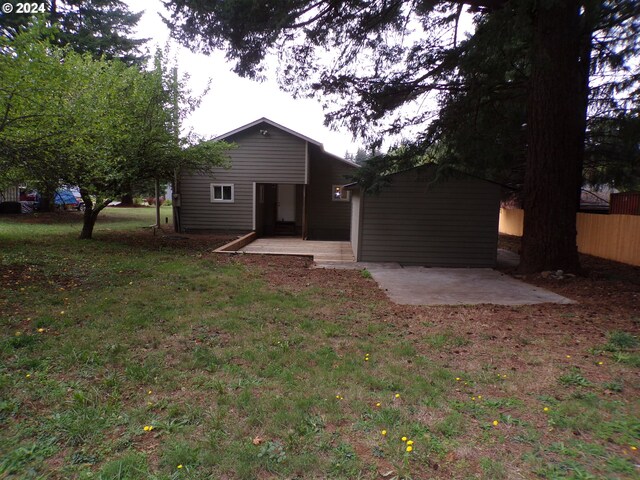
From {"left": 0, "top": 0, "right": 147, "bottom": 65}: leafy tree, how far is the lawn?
70.7ft

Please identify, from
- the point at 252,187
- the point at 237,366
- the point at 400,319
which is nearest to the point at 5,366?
the point at 237,366

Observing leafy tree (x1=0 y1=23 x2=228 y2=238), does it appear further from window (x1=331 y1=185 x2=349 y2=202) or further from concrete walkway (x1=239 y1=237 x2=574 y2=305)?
window (x1=331 y1=185 x2=349 y2=202)

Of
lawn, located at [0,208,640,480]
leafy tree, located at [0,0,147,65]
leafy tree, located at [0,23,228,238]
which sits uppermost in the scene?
leafy tree, located at [0,0,147,65]

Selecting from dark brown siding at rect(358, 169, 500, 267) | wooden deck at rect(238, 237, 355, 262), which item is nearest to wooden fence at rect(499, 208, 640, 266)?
dark brown siding at rect(358, 169, 500, 267)

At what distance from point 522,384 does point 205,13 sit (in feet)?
27.0

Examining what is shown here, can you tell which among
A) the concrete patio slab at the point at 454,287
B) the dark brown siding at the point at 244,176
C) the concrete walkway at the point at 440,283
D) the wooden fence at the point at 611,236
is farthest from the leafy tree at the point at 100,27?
the wooden fence at the point at 611,236

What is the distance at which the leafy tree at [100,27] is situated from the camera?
22.2m

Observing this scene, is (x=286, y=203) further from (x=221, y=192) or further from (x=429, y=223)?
(x=429, y=223)

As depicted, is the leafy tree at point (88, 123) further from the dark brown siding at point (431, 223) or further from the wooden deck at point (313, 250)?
the dark brown siding at point (431, 223)

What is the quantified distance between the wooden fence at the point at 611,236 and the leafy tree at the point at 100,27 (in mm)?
24212

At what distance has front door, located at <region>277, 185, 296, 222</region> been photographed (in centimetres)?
1945

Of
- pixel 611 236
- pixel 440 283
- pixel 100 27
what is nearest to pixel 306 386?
pixel 440 283

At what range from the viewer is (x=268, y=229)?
18.9 metres

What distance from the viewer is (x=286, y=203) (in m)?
19.5
